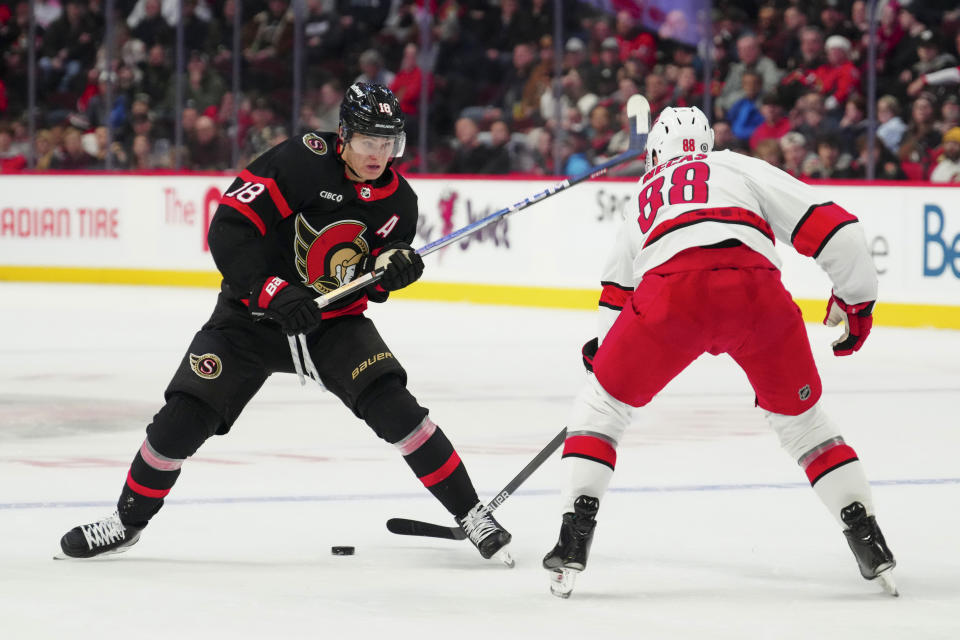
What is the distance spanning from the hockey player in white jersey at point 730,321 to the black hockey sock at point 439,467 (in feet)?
1.45

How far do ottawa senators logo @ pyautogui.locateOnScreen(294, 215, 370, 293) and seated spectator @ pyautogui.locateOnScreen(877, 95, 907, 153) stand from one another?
6626 millimetres

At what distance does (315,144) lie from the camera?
3.83m

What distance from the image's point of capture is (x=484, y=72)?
11.9m

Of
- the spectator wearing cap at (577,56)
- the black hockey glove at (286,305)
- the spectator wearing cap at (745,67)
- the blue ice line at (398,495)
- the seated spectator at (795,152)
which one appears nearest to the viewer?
the black hockey glove at (286,305)

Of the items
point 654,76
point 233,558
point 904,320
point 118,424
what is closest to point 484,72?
point 654,76

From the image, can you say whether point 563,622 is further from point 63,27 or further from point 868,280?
point 63,27

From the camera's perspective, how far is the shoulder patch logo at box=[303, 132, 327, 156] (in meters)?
3.81

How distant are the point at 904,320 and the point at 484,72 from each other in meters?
3.71

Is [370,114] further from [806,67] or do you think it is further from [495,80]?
[495,80]

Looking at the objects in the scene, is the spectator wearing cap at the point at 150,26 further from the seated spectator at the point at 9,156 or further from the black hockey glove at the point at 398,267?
the black hockey glove at the point at 398,267

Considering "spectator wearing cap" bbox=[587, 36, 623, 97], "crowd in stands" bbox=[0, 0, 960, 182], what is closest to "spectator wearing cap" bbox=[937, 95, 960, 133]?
"crowd in stands" bbox=[0, 0, 960, 182]

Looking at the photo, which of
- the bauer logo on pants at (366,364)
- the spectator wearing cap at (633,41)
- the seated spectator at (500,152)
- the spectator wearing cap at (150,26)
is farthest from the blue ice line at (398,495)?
the spectator wearing cap at (150,26)

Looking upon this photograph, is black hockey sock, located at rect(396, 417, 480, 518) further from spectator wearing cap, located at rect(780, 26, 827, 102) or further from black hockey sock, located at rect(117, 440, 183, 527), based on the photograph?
spectator wearing cap, located at rect(780, 26, 827, 102)

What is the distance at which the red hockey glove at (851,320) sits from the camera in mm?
3443
